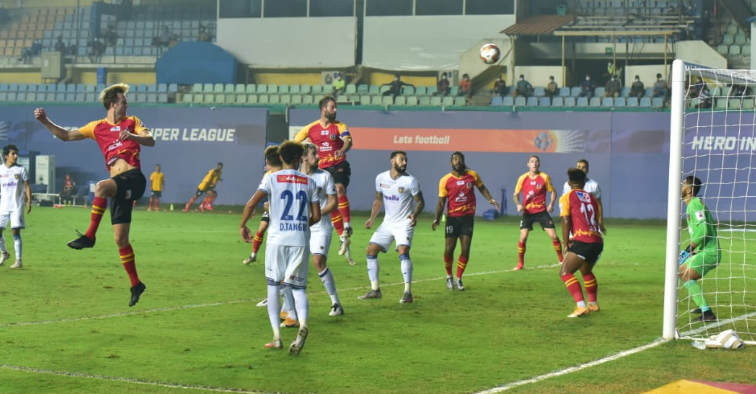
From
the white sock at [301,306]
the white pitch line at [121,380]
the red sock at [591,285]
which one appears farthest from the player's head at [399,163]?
the white pitch line at [121,380]

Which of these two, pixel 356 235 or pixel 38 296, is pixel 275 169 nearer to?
pixel 38 296

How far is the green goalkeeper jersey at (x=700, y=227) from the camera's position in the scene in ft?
40.8

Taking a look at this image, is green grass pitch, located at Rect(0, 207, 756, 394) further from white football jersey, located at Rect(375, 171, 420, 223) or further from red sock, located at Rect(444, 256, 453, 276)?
white football jersey, located at Rect(375, 171, 420, 223)

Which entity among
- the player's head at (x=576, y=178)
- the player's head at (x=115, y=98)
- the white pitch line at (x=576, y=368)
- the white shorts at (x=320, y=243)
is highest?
the player's head at (x=115, y=98)

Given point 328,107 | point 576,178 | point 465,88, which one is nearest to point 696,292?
point 576,178

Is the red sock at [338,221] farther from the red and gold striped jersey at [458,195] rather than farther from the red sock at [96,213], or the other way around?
the red sock at [96,213]

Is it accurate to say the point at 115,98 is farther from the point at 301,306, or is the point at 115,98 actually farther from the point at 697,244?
the point at 697,244

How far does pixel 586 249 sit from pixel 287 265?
4658 millimetres

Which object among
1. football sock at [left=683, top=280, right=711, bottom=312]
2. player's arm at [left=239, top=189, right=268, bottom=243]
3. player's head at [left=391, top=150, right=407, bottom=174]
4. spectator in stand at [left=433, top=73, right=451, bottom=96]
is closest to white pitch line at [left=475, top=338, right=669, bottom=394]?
football sock at [left=683, top=280, right=711, bottom=312]

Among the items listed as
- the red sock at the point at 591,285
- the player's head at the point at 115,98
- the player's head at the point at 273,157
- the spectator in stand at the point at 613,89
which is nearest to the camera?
the player's head at the point at 273,157

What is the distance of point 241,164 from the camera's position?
41188 millimetres

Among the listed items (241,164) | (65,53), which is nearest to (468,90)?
(241,164)

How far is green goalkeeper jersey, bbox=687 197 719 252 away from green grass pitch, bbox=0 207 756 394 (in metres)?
1.20

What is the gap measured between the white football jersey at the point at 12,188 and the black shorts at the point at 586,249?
10.7 m
